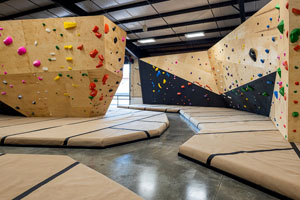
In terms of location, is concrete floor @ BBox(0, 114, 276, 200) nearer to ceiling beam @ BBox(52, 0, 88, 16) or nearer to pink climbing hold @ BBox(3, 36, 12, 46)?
pink climbing hold @ BBox(3, 36, 12, 46)

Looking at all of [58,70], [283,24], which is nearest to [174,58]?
[58,70]

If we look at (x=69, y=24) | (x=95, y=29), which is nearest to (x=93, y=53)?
(x=95, y=29)

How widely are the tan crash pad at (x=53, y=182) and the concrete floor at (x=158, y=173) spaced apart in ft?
0.50

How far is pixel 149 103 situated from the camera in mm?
6715

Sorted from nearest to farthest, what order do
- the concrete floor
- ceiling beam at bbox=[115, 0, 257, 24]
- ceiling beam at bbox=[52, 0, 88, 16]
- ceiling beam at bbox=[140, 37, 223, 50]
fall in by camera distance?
1. the concrete floor
2. ceiling beam at bbox=[52, 0, 88, 16]
3. ceiling beam at bbox=[115, 0, 257, 24]
4. ceiling beam at bbox=[140, 37, 223, 50]

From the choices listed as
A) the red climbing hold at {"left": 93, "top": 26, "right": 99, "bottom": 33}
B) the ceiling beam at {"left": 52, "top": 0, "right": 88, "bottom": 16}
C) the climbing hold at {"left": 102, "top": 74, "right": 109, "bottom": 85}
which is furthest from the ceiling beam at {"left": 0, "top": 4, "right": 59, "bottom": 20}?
the climbing hold at {"left": 102, "top": 74, "right": 109, "bottom": 85}

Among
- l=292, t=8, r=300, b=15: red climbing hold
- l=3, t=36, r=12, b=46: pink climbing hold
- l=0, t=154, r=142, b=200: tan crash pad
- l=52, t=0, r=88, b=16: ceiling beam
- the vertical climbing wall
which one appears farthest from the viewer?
the vertical climbing wall

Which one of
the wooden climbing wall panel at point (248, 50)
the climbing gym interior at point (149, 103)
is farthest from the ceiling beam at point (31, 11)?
the wooden climbing wall panel at point (248, 50)

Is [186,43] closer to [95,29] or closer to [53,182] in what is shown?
[95,29]

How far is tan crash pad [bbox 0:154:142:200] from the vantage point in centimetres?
76

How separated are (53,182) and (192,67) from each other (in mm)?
5040

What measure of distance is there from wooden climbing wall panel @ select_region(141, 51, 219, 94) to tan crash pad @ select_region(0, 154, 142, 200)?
4.59 metres

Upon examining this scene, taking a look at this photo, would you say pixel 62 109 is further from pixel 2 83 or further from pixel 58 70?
pixel 2 83

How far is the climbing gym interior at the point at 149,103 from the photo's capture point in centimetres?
94
